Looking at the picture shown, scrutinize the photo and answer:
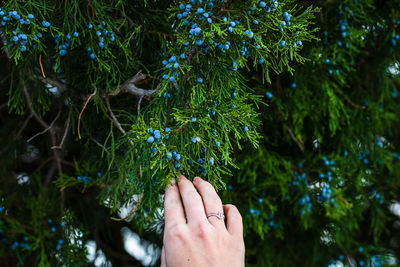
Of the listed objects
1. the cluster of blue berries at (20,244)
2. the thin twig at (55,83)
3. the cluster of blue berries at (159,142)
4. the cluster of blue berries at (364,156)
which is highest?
the thin twig at (55,83)

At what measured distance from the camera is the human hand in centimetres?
106

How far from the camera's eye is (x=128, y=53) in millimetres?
1406

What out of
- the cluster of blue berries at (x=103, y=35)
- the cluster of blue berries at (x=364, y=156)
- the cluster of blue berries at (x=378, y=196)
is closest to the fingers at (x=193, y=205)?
the cluster of blue berries at (x=103, y=35)

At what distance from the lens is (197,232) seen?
3.54 ft

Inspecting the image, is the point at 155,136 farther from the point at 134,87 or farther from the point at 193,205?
the point at 134,87

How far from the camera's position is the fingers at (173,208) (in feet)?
3.62

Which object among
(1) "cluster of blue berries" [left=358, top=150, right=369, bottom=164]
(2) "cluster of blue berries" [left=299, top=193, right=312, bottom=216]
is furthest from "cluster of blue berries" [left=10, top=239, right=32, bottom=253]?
(1) "cluster of blue berries" [left=358, top=150, right=369, bottom=164]

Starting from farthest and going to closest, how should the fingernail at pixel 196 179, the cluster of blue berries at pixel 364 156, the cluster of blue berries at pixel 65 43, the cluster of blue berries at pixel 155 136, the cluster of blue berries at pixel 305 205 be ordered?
the cluster of blue berries at pixel 364 156
the cluster of blue berries at pixel 305 205
the cluster of blue berries at pixel 65 43
the fingernail at pixel 196 179
the cluster of blue berries at pixel 155 136

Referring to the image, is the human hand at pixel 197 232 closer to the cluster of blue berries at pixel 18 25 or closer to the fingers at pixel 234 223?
the fingers at pixel 234 223

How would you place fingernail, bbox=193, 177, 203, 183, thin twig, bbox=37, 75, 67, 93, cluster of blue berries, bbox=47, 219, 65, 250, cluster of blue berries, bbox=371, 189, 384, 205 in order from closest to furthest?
1. fingernail, bbox=193, 177, 203, 183
2. thin twig, bbox=37, 75, 67, 93
3. cluster of blue berries, bbox=47, 219, 65, 250
4. cluster of blue berries, bbox=371, 189, 384, 205

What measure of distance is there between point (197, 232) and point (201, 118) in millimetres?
355

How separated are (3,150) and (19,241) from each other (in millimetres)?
536

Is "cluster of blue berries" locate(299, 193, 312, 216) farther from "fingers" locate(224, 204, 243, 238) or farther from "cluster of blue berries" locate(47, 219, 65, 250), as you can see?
"cluster of blue berries" locate(47, 219, 65, 250)

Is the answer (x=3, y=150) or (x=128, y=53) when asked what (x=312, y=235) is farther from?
(x=3, y=150)
